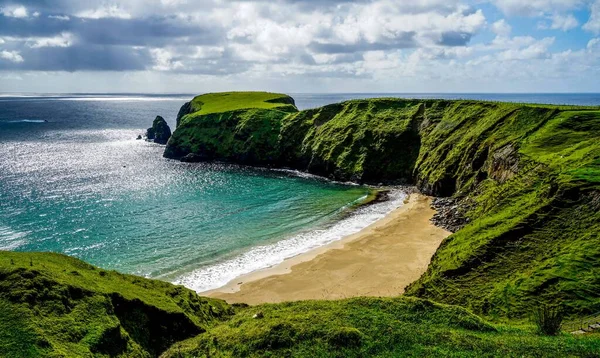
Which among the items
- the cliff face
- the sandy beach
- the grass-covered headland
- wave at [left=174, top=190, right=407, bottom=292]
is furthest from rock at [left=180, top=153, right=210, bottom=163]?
the grass-covered headland

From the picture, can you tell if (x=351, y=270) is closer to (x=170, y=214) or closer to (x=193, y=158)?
(x=170, y=214)

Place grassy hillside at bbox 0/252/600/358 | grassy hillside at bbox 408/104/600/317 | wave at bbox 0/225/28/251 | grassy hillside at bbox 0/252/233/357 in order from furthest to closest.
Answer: wave at bbox 0/225/28/251
grassy hillside at bbox 408/104/600/317
grassy hillside at bbox 0/252/600/358
grassy hillside at bbox 0/252/233/357

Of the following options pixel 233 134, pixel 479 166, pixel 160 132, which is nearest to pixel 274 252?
pixel 479 166

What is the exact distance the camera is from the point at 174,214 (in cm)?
6141

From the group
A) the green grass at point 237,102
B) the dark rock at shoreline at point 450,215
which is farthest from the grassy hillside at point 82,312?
the green grass at point 237,102

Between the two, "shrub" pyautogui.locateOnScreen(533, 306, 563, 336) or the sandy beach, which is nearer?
"shrub" pyautogui.locateOnScreen(533, 306, 563, 336)

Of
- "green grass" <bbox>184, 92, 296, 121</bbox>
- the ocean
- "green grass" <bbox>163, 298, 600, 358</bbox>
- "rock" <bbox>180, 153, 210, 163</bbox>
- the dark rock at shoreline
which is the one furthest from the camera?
"green grass" <bbox>184, 92, 296, 121</bbox>

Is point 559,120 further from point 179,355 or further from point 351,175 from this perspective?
point 179,355

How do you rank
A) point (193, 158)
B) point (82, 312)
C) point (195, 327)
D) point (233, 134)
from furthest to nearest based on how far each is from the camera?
1. point (233, 134)
2. point (193, 158)
3. point (195, 327)
4. point (82, 312)

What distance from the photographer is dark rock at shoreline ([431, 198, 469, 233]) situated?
5197 centimetres

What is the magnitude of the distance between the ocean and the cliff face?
8118 mm

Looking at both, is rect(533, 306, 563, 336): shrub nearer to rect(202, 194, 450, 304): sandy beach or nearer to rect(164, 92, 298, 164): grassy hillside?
rect(202, 194, 450, 304): sandy beach

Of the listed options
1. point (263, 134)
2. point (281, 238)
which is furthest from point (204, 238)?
point (263, 134)

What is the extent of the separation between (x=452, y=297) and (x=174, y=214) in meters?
42.5
